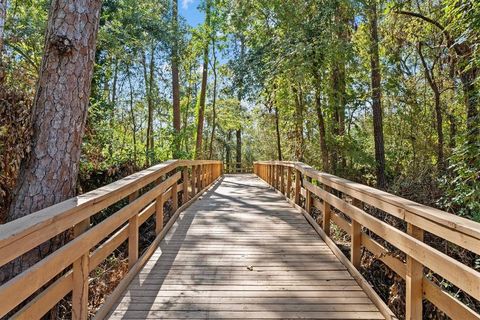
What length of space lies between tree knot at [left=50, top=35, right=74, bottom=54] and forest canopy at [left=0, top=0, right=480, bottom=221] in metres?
0.42

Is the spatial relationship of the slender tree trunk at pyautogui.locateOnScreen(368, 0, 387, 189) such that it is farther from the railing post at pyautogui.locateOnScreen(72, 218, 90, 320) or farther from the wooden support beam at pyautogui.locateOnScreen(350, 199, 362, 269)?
the railing post at pyautogui.locateOnScreen(72, 218, 90, 320)

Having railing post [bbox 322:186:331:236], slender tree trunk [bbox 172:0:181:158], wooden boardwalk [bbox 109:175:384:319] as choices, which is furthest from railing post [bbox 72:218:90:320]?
slender tree trunk [bbox 172:0:181:158]

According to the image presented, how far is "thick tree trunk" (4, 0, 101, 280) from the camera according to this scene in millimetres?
3033

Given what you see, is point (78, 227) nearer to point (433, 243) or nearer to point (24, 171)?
point (24, 171)

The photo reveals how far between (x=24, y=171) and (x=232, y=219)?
342 cm

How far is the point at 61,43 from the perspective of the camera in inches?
123

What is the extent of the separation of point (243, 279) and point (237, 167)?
27.1m

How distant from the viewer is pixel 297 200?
274 inches

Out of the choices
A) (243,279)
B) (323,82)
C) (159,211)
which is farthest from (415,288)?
(323,82)

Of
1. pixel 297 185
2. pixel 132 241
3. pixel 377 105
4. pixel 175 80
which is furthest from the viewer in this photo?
pixel 175 80

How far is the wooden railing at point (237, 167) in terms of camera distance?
2929 centimetres

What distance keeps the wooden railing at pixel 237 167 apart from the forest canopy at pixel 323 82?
11886mm

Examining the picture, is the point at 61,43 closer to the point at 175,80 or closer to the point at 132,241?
the point at 132,241

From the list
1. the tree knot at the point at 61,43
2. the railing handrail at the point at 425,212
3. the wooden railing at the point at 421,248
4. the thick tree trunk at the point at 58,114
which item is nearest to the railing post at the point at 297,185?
the railing handrail at the point at 425,212
